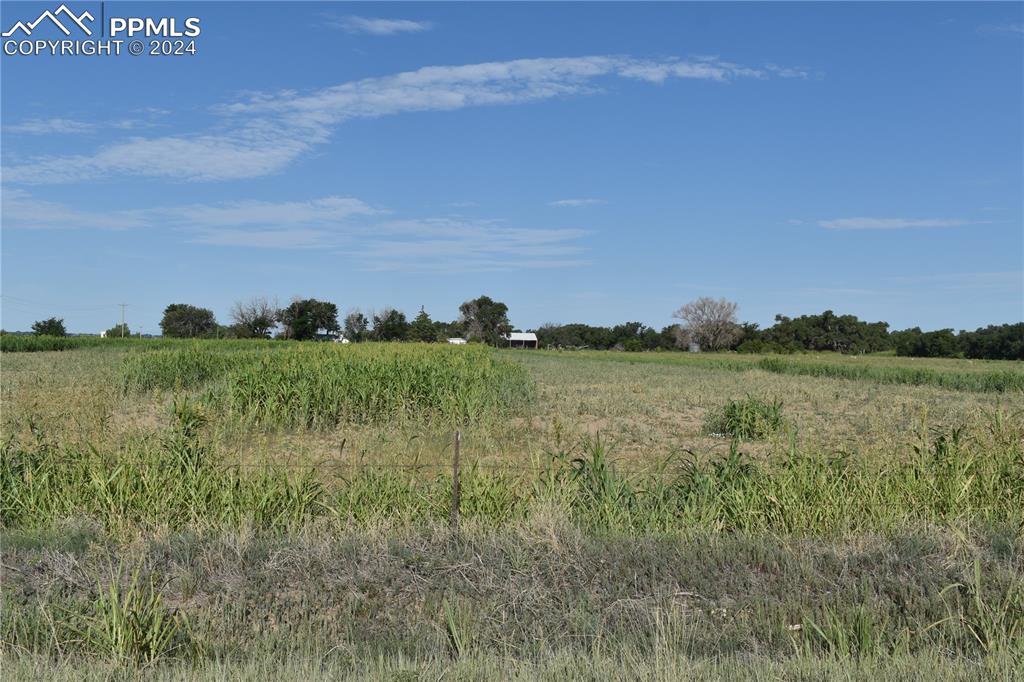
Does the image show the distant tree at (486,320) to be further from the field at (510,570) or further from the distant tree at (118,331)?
the field at (510,570)

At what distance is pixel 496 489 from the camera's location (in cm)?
664

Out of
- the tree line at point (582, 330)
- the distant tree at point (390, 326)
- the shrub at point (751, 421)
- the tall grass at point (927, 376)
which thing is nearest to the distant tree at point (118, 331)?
the tree line at point (582, 330)

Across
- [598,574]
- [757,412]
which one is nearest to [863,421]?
[757,412]

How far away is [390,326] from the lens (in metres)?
116

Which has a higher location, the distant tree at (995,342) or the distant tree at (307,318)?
the distant tree at (307,318)

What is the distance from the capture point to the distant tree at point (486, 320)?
5032 inches

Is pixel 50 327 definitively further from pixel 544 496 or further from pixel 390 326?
pixel 544 496

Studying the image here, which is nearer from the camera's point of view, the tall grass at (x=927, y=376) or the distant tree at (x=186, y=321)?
the tall grass at (x=927, y=376)

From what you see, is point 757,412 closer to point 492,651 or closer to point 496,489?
point 496,489

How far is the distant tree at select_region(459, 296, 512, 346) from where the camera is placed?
419 ft

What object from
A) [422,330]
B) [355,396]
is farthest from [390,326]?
[355,396]

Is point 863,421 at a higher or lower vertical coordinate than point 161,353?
lower

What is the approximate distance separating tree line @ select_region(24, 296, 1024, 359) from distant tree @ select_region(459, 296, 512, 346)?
0.59ft

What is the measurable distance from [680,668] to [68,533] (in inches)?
210
